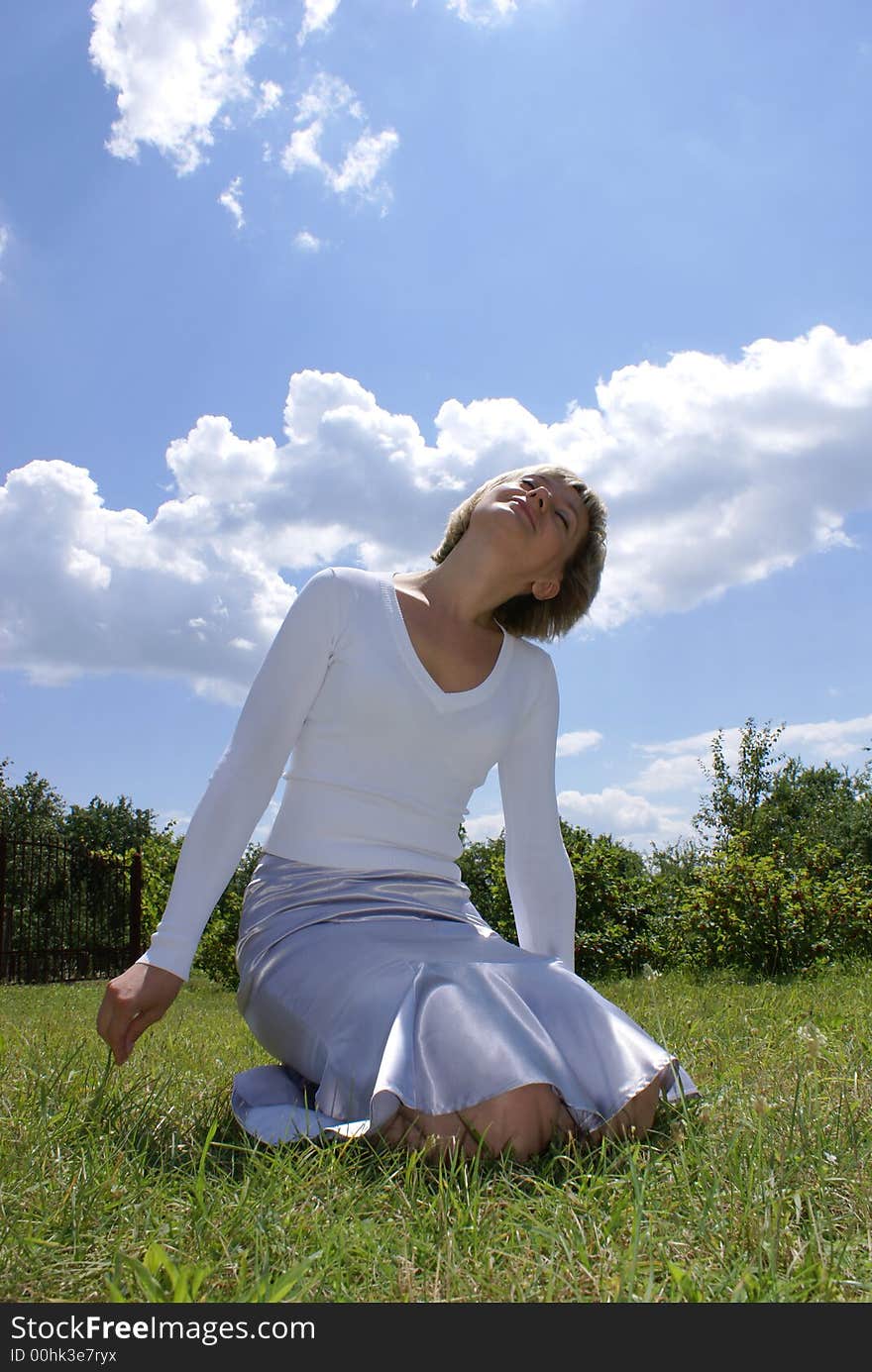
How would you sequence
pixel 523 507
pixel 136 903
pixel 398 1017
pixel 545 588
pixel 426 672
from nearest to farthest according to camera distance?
pixel 398 1017 → pixel 426 672 → pixel 523 507 → pixel 545 588 → pixel 136 903

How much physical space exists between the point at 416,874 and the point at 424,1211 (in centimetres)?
126

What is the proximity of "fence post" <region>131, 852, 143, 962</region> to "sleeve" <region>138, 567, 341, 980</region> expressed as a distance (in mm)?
15548

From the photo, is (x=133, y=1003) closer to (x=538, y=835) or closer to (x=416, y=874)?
(x=416, y=874)

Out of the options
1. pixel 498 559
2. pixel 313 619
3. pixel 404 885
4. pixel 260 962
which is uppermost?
pixel 498 559

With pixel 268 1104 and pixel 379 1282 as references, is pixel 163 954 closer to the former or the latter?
pixel 268 1104

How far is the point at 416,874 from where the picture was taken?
3006mm

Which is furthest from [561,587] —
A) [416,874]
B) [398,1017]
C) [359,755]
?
[398,1017]

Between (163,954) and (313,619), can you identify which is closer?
(163,954)

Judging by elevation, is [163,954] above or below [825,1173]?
above

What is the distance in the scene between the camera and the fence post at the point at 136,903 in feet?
57.1

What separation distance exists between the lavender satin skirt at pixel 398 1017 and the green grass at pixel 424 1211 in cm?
12

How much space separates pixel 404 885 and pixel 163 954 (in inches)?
29.2

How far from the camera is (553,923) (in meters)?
3.38
